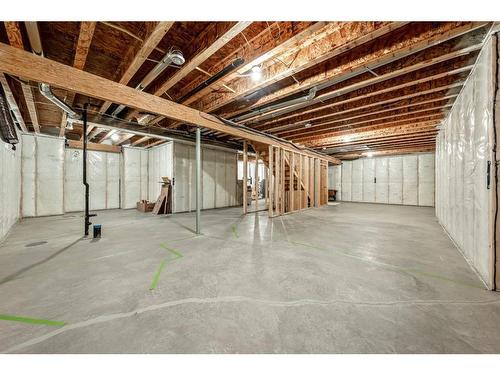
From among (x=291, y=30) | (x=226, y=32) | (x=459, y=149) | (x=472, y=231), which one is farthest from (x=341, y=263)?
(x=226, y=32)

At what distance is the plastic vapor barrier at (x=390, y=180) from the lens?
29.1 ft

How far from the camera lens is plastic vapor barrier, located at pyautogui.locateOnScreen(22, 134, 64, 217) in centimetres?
555

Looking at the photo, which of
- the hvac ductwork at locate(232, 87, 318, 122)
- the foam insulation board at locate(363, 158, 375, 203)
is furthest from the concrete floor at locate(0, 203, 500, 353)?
the foam insulation board at locate(363, 158, 375, 203)

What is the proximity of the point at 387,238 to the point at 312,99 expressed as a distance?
302 cm

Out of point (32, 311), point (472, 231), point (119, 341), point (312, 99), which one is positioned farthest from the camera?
point (312, 99)

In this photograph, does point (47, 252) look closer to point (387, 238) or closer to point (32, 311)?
point (32, 311)

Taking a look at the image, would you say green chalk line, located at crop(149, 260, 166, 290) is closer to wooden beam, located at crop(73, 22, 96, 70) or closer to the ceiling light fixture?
wooden beam, located at crop(73, 22, 96, 70)

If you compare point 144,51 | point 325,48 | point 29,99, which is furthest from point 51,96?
point 325,48

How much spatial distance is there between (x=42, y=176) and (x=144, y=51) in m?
6.31

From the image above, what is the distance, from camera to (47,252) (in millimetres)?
2918

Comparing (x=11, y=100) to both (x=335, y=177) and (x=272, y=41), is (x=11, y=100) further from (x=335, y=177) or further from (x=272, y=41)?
(x=335, y=177)

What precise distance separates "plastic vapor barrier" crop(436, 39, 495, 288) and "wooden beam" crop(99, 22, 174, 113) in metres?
3.34

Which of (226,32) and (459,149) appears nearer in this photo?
(226,32)

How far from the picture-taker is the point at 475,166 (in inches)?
89.7
